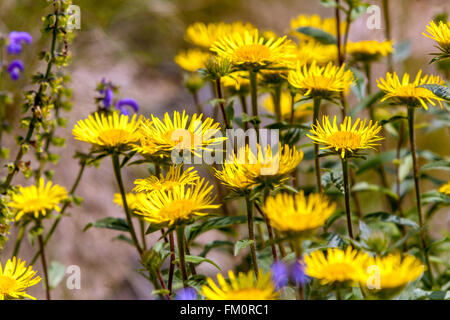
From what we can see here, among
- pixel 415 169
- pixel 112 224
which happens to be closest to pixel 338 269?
pixel 415 169

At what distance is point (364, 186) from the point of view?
1.23 metres

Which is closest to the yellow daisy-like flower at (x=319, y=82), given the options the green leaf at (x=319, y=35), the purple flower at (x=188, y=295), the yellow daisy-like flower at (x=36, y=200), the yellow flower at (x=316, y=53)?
the yellow flower at (x=316, y=53)

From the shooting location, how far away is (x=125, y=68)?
7.61 ft

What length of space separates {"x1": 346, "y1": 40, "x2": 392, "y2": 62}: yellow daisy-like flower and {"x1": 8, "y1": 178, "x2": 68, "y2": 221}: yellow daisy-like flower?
0.73 metres

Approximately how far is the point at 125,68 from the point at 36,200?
138 cm

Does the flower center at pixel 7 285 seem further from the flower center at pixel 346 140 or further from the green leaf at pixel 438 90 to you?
the green leaf at pixel 438 90

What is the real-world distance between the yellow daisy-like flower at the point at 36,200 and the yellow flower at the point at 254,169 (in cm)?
40

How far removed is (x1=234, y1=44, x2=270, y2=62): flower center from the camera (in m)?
0.89

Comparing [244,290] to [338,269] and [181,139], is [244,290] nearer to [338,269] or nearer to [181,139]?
[338,269]

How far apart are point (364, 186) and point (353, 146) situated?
49 centimetres

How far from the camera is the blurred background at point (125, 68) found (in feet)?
5.41

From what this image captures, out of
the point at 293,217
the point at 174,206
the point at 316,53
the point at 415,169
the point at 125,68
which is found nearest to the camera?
the point at 293,217

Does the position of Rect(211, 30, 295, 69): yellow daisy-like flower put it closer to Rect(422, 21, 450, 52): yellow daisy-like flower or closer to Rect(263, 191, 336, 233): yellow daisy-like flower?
Rect(422, 21, 450, 52): yellow daisy-like flower
